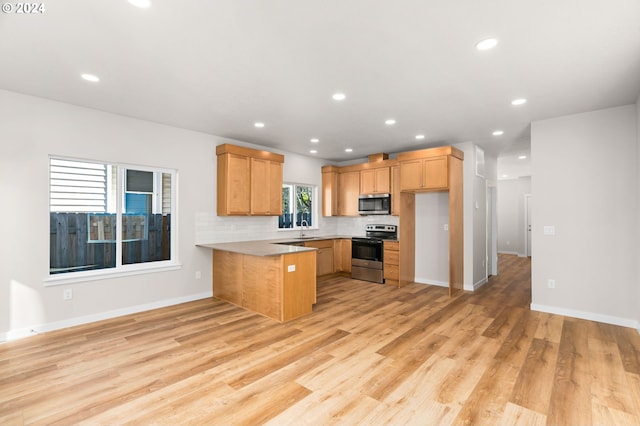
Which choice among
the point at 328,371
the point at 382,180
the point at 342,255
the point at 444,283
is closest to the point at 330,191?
the point at 382,180

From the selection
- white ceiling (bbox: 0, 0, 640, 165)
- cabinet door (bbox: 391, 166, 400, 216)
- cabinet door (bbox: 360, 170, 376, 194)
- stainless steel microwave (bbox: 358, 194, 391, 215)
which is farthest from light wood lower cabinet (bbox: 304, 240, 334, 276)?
white ceiling (bbox: 0, 0, 640, 165)

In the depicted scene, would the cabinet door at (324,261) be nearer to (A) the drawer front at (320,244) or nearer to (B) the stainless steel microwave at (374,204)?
(A) the drawer front at (320,244)

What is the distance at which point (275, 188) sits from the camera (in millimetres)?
5754

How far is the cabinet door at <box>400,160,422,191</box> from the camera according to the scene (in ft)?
18.3

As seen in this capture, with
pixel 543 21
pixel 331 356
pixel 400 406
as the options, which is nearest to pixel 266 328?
pixel 331 356

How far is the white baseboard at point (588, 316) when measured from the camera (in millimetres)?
3822

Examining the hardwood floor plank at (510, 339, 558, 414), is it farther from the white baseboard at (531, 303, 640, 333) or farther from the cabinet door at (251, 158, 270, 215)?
the cabinet door at (251, 158, 270, 215)

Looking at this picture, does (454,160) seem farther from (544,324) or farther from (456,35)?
(456,35)

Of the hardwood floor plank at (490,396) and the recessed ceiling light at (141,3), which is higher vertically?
the recessed ceiling light at (141,3)

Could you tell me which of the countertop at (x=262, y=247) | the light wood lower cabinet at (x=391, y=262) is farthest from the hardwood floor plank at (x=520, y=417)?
the light wood lower cabinet at (x=391, y=262)

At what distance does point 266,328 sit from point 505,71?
146 inches

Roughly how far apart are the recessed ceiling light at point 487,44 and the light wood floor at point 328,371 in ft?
8.87

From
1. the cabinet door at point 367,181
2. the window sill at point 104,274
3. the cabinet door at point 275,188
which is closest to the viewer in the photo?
the window sill at point 104,274

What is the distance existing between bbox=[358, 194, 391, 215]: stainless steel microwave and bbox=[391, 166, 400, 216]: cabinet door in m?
0.08
